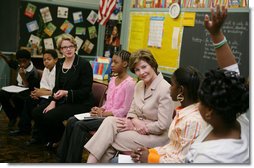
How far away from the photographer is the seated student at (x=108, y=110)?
1.55m

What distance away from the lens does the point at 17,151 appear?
4.60 feet

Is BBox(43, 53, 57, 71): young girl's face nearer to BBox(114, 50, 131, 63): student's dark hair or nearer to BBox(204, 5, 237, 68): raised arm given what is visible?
BBox(114, 50, 131, 63): student's dark hair

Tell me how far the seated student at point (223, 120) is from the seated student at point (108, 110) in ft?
1.93

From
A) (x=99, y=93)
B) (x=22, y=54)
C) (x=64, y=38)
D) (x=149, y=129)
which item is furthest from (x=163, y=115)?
(x=22, y=54)

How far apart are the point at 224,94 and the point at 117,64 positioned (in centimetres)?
86

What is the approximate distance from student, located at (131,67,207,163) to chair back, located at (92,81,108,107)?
21.1 inches

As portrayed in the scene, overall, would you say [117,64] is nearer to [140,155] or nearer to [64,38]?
[64,38]

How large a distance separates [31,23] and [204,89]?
2.46 feet

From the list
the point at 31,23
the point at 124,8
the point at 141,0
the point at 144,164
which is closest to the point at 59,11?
the point at 31,23

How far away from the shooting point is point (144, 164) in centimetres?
140

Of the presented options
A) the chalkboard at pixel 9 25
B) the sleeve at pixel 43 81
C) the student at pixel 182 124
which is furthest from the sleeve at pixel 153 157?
the chalkboard at pixel 9 25

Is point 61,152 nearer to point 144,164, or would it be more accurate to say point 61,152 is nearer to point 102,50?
point 144,164

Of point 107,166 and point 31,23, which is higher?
point 31,23

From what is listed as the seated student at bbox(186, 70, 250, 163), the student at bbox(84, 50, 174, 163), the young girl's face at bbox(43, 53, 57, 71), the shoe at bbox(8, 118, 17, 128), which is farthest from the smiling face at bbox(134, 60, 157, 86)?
the shoe at bbox(8, 118, 17, 128)
